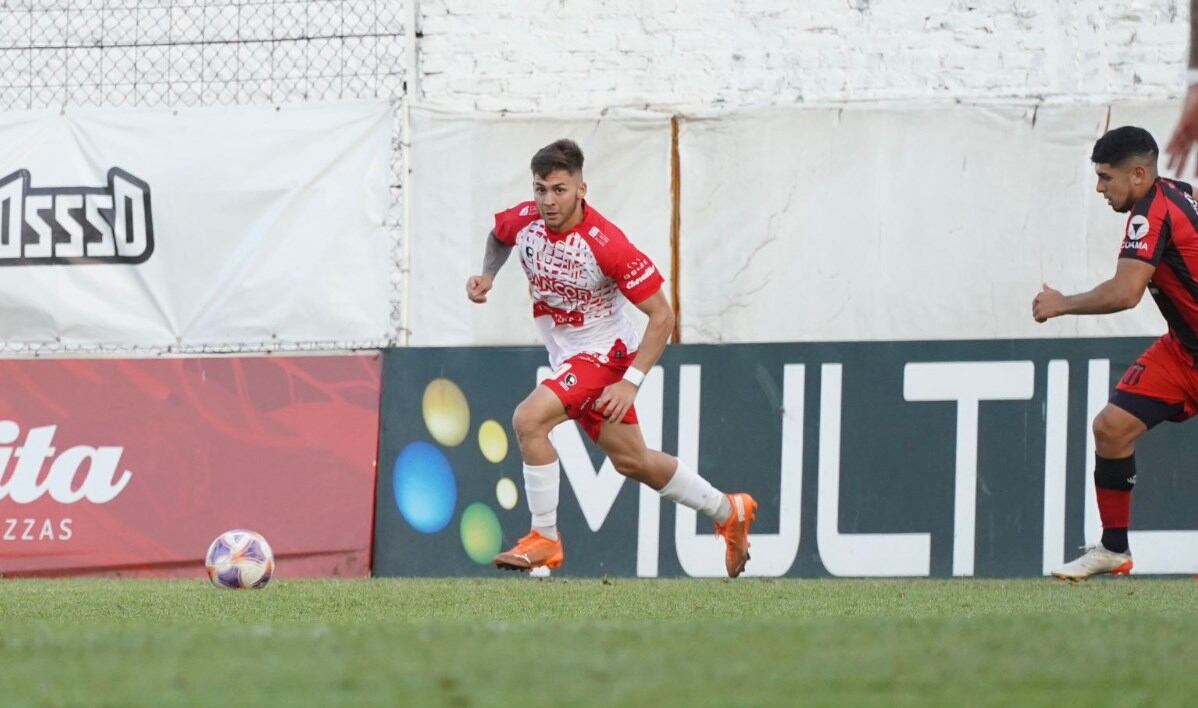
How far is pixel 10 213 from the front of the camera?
Result: 11047 mm

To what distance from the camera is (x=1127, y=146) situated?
803 centimetres

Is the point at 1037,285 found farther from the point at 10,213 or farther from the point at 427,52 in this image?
the point at 10,213

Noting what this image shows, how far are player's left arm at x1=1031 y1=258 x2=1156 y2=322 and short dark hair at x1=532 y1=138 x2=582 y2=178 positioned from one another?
2.12 m

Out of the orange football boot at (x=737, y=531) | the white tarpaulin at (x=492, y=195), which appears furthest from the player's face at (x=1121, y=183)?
the white tarpaulin at (x=492, y=195)

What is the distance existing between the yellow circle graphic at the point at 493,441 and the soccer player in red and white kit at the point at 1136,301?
3319mm

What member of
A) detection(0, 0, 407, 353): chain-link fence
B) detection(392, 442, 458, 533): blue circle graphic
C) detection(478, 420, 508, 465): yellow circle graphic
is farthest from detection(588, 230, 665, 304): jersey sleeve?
detection(0, 0, 407, 353): chain-link fence

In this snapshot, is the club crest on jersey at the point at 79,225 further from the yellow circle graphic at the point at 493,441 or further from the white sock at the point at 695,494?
the white sock at the point at 695,494

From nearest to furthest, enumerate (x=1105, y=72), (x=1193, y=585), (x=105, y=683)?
(x=105, y=683) < (x=1193, y=585) < (x=1105, y=72)

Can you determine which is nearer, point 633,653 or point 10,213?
point 633,653

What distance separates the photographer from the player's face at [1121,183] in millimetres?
8055

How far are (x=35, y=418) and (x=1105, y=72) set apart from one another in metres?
6.69

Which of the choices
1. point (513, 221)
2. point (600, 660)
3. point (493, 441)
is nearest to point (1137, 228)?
point (513, 221)

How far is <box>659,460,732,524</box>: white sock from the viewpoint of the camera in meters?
8.55

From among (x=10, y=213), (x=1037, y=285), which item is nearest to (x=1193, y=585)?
(x=1037, y=285)
